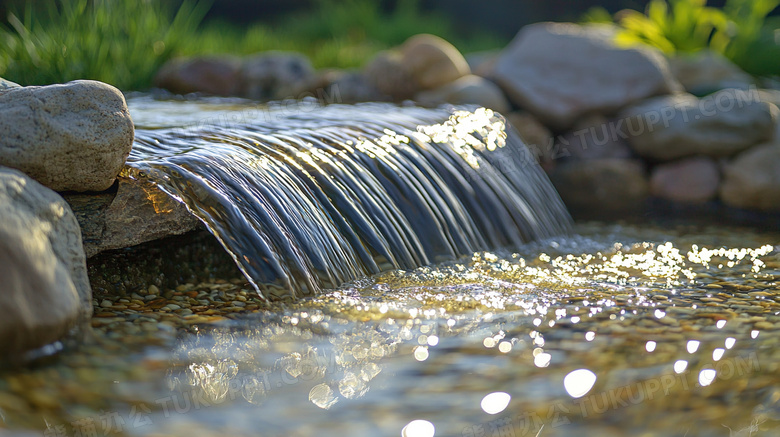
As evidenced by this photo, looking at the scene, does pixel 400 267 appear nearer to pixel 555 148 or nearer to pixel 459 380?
pixel 459 380

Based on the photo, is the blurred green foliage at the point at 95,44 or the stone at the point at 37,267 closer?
the stone at the point at 37,267

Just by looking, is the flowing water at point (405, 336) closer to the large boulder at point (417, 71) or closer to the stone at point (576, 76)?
the stone at point (576, 76)

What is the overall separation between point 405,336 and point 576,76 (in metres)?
4.09

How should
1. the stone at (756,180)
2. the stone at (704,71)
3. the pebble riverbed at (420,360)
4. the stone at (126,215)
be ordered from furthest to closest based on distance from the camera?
the stone at (704,71)
the stone at (756,180)
the stone at (126,215)
the pebble riverbed at (420,360)

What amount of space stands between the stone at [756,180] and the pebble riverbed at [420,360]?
6.97ft

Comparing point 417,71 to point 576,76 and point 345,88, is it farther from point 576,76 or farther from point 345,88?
point 576,76

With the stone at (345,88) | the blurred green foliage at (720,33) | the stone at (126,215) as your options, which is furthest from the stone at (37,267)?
the blurred green foliage at (720,33)

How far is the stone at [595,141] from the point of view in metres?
5.60

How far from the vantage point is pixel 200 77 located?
652 centimetres

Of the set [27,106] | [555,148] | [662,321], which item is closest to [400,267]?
[662,321]

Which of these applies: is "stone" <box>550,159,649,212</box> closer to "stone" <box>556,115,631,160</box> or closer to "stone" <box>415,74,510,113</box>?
"stone" <box>556,115,631,160</box>

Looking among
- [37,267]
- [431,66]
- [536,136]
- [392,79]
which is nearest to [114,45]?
[392,79]

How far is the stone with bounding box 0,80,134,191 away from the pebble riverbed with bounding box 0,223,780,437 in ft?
1.58

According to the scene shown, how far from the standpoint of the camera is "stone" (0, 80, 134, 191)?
7.57 ft
